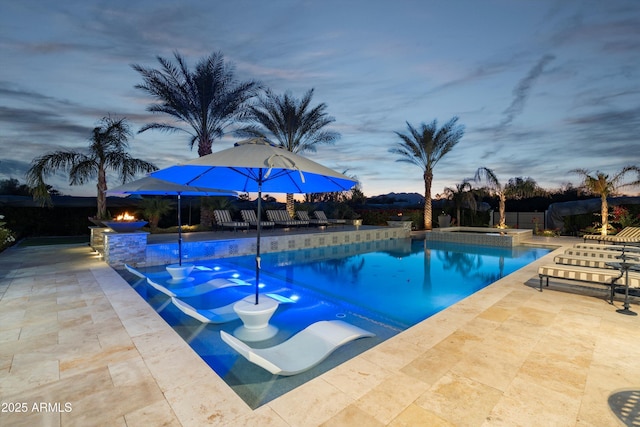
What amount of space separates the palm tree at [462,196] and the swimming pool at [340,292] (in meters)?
7.64

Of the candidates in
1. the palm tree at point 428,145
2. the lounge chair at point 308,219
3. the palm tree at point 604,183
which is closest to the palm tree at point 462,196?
the palm tree at point 428,145

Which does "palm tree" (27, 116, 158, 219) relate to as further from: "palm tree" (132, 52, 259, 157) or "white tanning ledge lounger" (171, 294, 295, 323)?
"white tanning ledge lounger" (171, 294, 295, 323)

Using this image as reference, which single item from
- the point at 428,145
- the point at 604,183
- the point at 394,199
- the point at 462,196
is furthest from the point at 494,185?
the point at 394,199

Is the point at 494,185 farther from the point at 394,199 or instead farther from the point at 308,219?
the point at 394,199

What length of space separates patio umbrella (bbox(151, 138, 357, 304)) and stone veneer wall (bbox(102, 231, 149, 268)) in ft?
13.6

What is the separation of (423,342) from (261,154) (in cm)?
298

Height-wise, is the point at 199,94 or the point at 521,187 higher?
the point at 199,94

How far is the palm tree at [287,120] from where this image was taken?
1672 centimetres

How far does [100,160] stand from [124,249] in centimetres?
641

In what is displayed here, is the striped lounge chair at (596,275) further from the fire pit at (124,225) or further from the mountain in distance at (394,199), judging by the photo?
the mountain in distance at (394,199)

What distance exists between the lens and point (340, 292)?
666 centimetres

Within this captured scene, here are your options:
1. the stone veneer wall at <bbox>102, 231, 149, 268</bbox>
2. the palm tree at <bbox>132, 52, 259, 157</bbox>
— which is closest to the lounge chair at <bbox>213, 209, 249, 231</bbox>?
the palm tree at <bbox>132, 52, 259, 157</bbox>

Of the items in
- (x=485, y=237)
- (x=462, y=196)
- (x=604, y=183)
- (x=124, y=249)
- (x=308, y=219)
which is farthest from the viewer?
(x=462, y=196)

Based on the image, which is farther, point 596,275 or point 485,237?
point 485,237
